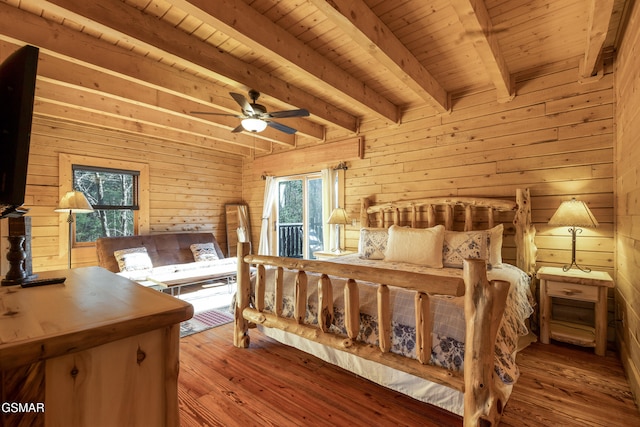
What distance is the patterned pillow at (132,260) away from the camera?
3926mm

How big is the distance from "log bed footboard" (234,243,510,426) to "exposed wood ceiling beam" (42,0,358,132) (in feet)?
5.71

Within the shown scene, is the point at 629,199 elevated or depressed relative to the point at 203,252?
elevated

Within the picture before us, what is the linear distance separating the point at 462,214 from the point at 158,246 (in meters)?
4.35

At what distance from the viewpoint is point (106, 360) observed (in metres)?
0.67

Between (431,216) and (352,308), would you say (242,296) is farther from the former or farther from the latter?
(431,216)

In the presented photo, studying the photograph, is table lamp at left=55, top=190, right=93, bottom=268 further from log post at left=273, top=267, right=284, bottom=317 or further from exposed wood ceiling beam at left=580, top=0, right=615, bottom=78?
exposed wood ceiling beam at left=580, top=0, right=615, bottom=78

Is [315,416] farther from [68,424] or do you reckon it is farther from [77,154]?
[77,154]

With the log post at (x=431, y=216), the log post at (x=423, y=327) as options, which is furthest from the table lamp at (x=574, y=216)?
the log post at (x=423, y=327)

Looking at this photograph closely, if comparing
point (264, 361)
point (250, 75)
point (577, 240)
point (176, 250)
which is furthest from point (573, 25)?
point (176, 250)

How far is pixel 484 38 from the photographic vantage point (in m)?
2.13

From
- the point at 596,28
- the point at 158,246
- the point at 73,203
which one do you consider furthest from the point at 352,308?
the point at 158,246

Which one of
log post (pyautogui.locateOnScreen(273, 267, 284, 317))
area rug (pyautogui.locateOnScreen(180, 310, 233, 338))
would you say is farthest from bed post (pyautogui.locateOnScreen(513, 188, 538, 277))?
area rug (pyautogui.locateOnScreen(180, 310, 233, 338))

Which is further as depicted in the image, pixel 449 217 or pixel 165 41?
pixel 449 217

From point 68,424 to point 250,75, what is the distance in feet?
9.25
